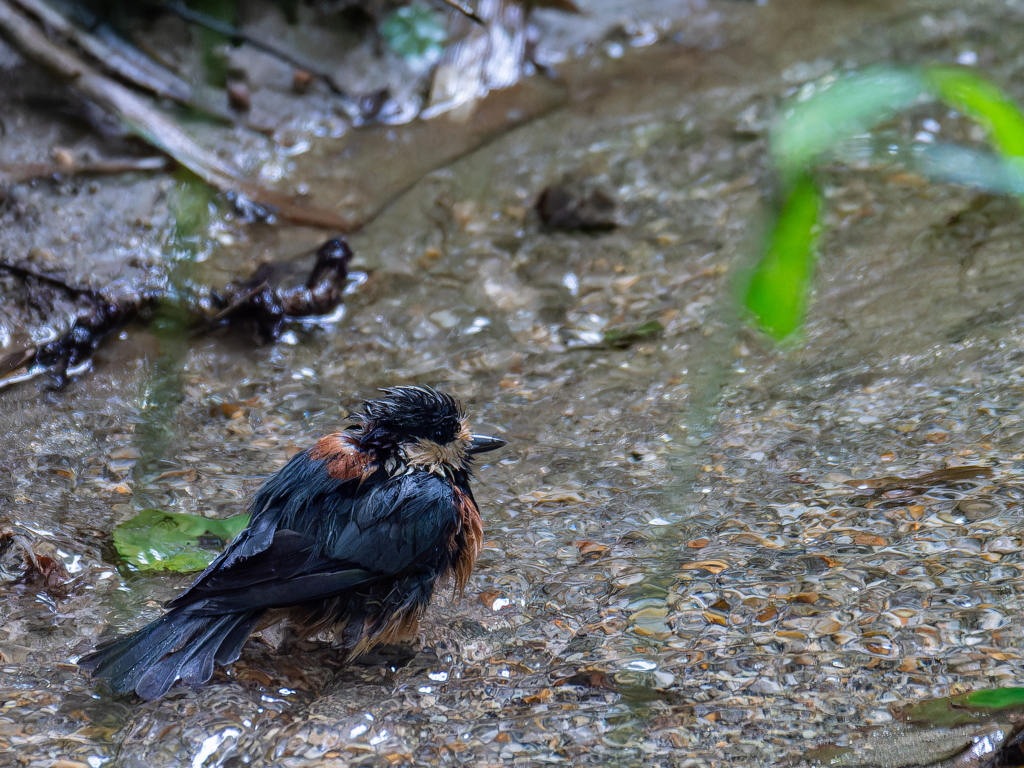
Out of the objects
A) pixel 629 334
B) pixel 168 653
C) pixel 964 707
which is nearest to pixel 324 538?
pixel 168 653

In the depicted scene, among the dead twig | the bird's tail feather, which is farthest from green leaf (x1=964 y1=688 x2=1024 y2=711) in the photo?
the dead twig

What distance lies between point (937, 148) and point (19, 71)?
193 inches

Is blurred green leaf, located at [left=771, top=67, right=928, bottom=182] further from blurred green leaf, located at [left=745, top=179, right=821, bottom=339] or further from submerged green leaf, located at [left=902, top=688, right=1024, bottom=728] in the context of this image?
submerged green leaf, located at [left=902, top=688, right=1024, bottom=728]

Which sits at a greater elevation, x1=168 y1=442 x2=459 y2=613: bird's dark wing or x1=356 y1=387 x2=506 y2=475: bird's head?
x1=356 y1=387 x2=506 y2=475: bird's head

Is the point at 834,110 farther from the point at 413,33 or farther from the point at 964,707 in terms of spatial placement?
the point at 413,33

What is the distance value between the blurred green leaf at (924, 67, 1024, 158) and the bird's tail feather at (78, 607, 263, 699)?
2.10 m

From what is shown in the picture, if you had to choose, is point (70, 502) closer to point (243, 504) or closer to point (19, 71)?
point (243, 504)

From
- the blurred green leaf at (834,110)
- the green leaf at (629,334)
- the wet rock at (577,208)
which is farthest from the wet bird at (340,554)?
the blurred green leaf at (834,110)

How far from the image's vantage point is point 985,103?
2.98ft

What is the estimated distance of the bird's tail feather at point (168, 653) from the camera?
2244 millimetres

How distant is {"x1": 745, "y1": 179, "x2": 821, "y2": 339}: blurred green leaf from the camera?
771mm

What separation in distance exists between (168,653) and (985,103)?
7.08 feet

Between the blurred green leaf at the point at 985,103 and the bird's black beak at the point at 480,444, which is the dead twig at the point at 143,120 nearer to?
the bird's black beak at the point at 480,444

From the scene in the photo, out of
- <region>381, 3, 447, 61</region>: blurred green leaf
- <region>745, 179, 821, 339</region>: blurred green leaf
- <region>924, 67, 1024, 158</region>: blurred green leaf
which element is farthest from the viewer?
<region>381, 3, 447, 61</region>: blurred green leaf
